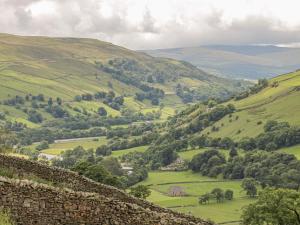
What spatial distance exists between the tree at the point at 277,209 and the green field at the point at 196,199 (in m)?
Answer: 71.1

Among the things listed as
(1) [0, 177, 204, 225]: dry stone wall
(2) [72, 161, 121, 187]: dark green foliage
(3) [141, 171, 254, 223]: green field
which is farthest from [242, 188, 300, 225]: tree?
(3) [141, 171, 254, 223]: green field

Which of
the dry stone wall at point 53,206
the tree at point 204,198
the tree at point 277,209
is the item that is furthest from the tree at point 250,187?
the dry stone wall at point 53,206

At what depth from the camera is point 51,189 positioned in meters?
18.8

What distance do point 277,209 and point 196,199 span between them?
10744cm

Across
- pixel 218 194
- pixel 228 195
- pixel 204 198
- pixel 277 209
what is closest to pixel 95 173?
pixel 277 209

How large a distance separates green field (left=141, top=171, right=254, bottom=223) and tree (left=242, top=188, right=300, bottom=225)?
233ft

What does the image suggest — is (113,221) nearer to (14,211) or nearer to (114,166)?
(14,211)

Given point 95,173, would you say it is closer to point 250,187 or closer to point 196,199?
point 196,199

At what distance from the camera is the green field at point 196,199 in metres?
149

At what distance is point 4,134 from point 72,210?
138 meters

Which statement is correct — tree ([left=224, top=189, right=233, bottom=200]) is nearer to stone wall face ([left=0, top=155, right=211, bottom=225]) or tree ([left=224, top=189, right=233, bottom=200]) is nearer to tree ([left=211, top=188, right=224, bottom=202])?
tree ([left=211, top=188, right=224, bottom=202])

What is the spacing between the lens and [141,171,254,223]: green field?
490ft

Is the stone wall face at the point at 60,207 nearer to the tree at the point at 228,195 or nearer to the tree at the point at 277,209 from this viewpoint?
the tree at the point at 277,209


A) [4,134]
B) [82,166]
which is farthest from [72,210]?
[4,134]
